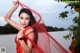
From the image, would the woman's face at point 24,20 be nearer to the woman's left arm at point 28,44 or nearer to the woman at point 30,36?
the woman at point 30,36

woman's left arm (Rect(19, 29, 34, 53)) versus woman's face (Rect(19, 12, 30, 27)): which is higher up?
woman's face (Rect(19, 12, 30, 27))

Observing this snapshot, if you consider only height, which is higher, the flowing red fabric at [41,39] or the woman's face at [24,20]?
the woman's face at [24,20]

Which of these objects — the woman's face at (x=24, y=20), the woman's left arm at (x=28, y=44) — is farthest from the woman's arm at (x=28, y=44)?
the woman's face at (x=24, y=20)

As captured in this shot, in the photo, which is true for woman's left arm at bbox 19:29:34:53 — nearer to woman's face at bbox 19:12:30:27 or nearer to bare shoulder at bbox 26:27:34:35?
bare shoulder at bbox 26:27:34:35

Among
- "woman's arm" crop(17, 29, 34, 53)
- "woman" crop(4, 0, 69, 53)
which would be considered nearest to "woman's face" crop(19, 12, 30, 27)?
"woman" crop(4, 0, 69, 53)

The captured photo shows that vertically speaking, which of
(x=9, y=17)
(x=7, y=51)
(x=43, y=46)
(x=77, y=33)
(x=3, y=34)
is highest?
(x=9, y=17)

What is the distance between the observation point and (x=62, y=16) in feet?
17.0

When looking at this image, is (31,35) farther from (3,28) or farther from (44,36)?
(3,28)

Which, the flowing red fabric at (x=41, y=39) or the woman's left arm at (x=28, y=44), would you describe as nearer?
the woman's left arm at (x=28, y=44)

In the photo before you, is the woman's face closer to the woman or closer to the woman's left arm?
the woman

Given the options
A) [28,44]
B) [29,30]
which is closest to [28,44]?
[28,44]

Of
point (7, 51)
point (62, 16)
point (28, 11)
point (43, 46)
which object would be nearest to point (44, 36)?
point (43, 46)

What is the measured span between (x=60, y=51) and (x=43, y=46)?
395 millimetres

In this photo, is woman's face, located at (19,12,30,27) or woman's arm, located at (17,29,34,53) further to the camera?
woman's face, located at (19,12,30,27)
